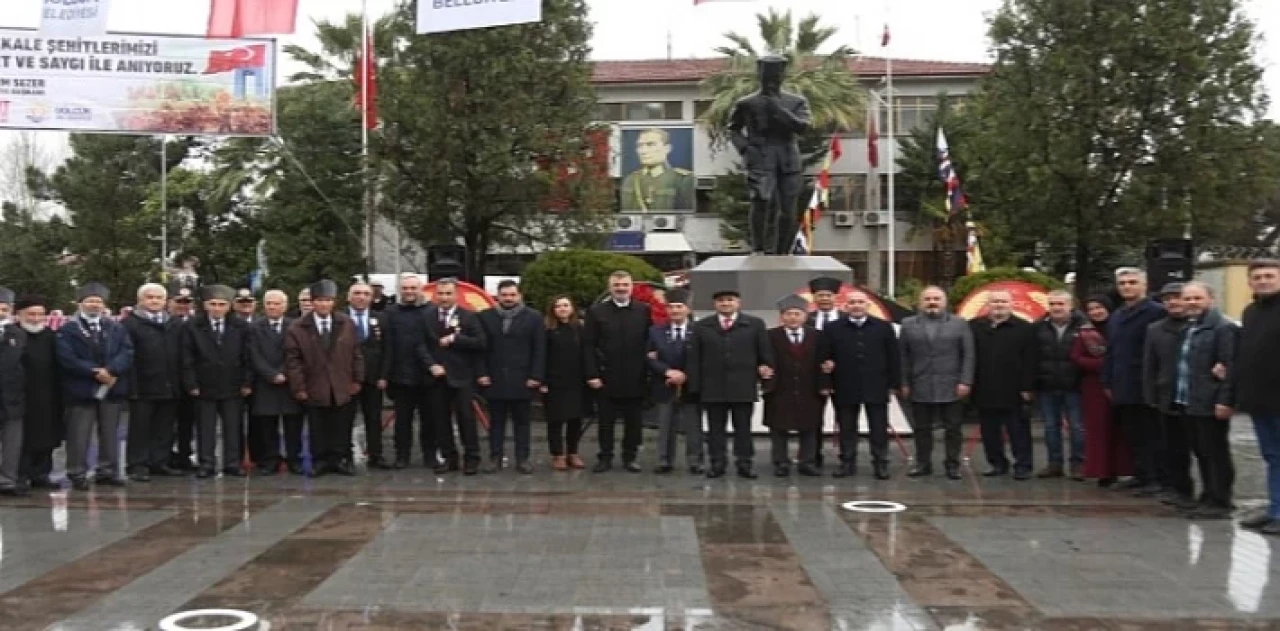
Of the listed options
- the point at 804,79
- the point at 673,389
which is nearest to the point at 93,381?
the point at 673,389

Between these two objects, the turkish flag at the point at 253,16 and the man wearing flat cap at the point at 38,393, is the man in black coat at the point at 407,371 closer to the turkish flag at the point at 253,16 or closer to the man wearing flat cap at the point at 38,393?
the man wearing flat cap at the point at 38,393

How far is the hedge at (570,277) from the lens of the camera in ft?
52.3

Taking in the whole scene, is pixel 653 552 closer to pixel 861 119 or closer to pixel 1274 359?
pixel 1274 359

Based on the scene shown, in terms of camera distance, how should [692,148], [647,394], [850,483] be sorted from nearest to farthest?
[850,483], [647,394], [692,148]

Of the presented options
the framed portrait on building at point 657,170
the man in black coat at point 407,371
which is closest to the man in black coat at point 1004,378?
the man in black coat at point 407,371

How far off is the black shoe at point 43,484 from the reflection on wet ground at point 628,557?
33 centimetres

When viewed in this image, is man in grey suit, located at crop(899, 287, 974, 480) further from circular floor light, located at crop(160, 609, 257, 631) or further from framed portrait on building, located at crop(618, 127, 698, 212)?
framed portrait on building, located at crop(618, 127, 698, 212)

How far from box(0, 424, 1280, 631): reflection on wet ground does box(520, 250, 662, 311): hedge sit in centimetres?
604

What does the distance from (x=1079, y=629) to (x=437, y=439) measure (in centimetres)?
654

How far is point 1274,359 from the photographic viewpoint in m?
7.79

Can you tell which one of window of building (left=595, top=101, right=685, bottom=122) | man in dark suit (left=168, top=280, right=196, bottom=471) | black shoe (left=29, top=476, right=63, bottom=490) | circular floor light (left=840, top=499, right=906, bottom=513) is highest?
window of building (left=595, top=101, right=685, bottom=122)

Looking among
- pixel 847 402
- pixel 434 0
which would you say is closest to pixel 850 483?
pixel 847 402

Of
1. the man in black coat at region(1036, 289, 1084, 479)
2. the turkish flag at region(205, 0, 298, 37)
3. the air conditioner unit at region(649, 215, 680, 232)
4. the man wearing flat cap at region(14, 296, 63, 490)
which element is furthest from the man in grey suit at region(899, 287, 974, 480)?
the air conditioner unit at region(649, 215, 680, 232)

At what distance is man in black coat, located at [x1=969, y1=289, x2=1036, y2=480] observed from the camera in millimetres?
10195
